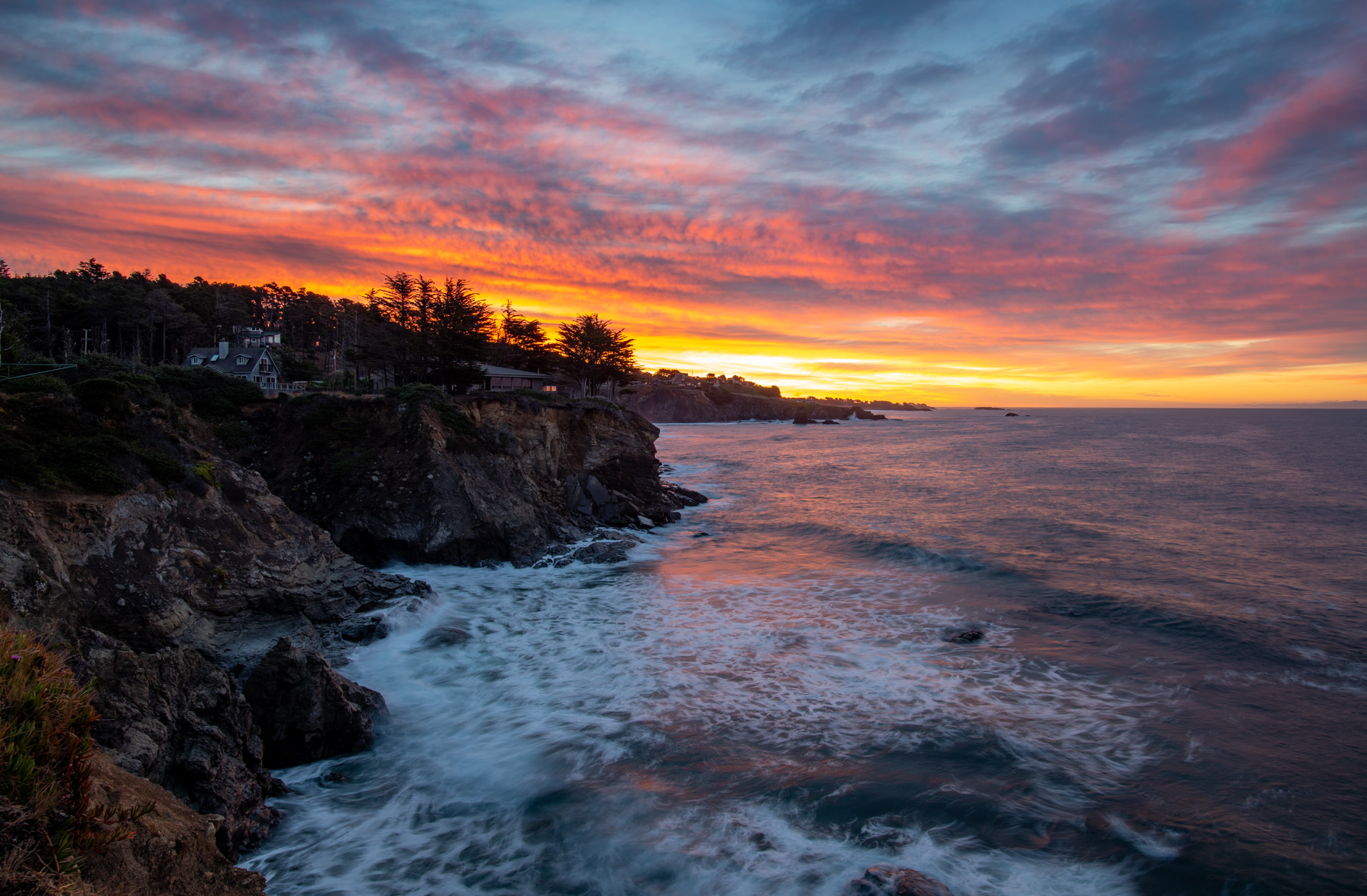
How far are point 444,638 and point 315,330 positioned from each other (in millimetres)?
111852

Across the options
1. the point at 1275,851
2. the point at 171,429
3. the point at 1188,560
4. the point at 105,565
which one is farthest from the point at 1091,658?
the point at 171,429

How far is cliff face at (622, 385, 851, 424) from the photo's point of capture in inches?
6220

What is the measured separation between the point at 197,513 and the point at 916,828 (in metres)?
16.3

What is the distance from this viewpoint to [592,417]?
122 feet

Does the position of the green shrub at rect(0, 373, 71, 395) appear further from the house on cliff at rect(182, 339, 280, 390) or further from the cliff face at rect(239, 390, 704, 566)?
the house on cliff at rect(182, 339, 280, 390)

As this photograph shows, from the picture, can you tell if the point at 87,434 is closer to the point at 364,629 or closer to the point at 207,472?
the point at 207,472

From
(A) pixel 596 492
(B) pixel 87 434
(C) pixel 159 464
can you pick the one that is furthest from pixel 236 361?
(C) pixel 159 464

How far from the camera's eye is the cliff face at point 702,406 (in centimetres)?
15800

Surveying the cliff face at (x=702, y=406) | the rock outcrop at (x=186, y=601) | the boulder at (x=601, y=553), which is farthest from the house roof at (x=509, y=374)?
the cliff face at (x=702, y=406)

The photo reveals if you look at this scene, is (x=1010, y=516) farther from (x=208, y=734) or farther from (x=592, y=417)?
(x=208, y=734)

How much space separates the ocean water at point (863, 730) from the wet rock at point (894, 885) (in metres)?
0.30

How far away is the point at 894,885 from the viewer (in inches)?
313

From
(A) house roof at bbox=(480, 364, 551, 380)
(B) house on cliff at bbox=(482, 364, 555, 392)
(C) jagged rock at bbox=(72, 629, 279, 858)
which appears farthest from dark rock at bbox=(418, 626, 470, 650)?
(A) house roof at bbox=(480, 364, 551, 380)

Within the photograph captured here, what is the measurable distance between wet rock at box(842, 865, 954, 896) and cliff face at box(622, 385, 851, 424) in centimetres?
13853
